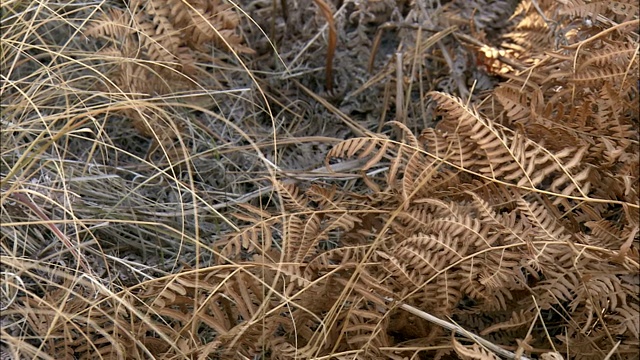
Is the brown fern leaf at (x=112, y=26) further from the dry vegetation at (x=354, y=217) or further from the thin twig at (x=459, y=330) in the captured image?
the thin twig at (x=459, y=330)

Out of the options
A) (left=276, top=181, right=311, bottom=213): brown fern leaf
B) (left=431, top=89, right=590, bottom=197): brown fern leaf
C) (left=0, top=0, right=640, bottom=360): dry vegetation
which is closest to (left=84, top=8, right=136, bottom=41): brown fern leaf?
(left=0, top=0, right=640, bottom=360): dry vegetation

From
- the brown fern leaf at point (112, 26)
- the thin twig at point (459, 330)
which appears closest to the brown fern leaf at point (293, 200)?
the thin twig at point (459, 330)

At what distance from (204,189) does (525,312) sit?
0.71 metres

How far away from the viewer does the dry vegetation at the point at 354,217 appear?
116cm

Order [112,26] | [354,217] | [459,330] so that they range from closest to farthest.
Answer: [459,330] → [354,217] → [112,26]

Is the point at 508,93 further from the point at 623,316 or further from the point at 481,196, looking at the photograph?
the point at 623,316

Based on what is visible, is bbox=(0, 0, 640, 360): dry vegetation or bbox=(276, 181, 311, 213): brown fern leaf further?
bbox=(276, 181, 311, 213): brown fern leaf

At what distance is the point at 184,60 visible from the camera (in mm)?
1622

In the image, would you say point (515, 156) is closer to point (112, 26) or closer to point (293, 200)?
point (293, 200)

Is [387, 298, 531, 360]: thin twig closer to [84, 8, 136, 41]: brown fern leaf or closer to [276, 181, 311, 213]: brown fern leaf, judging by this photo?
[276, 181, 311, 213]: brown fern leaf

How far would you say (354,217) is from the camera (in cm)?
131

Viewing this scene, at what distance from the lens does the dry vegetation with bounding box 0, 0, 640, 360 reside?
116 centimetres

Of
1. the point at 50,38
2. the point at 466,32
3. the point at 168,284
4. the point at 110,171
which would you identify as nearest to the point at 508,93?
the point at 466,32

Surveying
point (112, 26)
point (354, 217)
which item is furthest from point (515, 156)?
point (112, 26)
